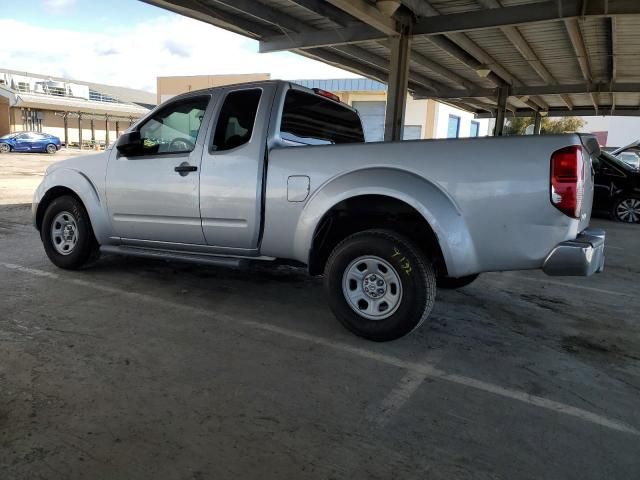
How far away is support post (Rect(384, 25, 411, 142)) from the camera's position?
35.9 feet

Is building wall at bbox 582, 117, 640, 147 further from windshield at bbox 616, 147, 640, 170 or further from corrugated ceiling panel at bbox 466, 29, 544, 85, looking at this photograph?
corrugated ceiling panel at bbox 466, 29, 544, 85

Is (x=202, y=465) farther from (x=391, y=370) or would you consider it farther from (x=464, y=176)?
(x=464, y=176)

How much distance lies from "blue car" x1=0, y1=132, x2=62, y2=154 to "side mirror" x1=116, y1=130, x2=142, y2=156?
108ft

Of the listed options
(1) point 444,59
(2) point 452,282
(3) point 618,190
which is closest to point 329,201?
(2) point 452,282

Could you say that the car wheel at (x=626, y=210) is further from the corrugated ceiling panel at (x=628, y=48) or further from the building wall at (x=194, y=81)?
the building wall at (x=194, y=81)

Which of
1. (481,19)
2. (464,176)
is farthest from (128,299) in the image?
(481,19)

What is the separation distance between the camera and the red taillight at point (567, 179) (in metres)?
3.20

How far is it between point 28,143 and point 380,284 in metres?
35.4

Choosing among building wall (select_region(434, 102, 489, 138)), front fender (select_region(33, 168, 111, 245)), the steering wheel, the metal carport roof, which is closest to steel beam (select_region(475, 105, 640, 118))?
the metal carport roof

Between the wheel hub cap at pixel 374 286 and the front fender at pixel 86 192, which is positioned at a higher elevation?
the front fender at pixel 86 192

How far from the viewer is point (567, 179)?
321 cm

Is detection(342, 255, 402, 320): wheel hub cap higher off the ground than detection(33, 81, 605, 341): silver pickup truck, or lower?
lower

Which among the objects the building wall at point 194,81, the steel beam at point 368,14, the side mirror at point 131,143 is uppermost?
the building wall at point 194,81

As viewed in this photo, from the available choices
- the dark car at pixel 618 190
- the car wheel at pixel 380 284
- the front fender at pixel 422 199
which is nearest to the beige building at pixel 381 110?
the dark car at pixel 618 190
